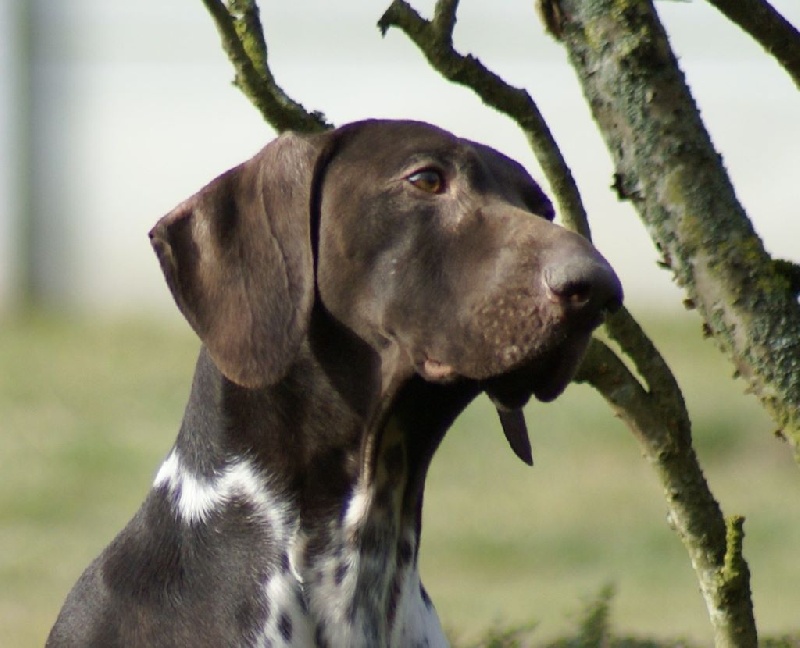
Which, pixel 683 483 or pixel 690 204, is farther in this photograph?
pixel 683 483

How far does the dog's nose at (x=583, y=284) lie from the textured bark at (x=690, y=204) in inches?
17.3

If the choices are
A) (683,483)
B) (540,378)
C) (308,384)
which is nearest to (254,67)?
(308,384)

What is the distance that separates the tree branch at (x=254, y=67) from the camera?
394cm

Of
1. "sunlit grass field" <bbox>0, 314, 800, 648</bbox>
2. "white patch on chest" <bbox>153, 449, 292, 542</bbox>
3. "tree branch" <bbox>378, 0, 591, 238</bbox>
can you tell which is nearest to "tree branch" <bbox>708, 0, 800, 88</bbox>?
"tree branch" <bbox>378, 0, 591, 238</bbox>

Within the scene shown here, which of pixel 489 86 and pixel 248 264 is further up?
pixel 489 86

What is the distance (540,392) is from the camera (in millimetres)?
3391

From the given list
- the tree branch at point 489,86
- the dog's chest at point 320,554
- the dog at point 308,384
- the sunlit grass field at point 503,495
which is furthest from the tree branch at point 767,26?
the sunlit grass field at point 503,495

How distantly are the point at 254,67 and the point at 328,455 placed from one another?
931 mm

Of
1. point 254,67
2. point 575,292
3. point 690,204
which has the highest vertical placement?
point 254,67

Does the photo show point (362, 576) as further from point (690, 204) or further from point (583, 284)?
point (690, 204)

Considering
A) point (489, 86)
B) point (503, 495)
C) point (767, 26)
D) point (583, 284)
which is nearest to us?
point (583, 284)

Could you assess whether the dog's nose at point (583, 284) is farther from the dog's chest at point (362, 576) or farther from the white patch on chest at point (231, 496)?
the white patch on chest at point (231, 496)

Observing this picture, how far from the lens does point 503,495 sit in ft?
30.2

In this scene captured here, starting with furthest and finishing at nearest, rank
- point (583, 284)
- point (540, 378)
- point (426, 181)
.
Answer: point (426, 181) < point (540, 378) < point (583, 284)
